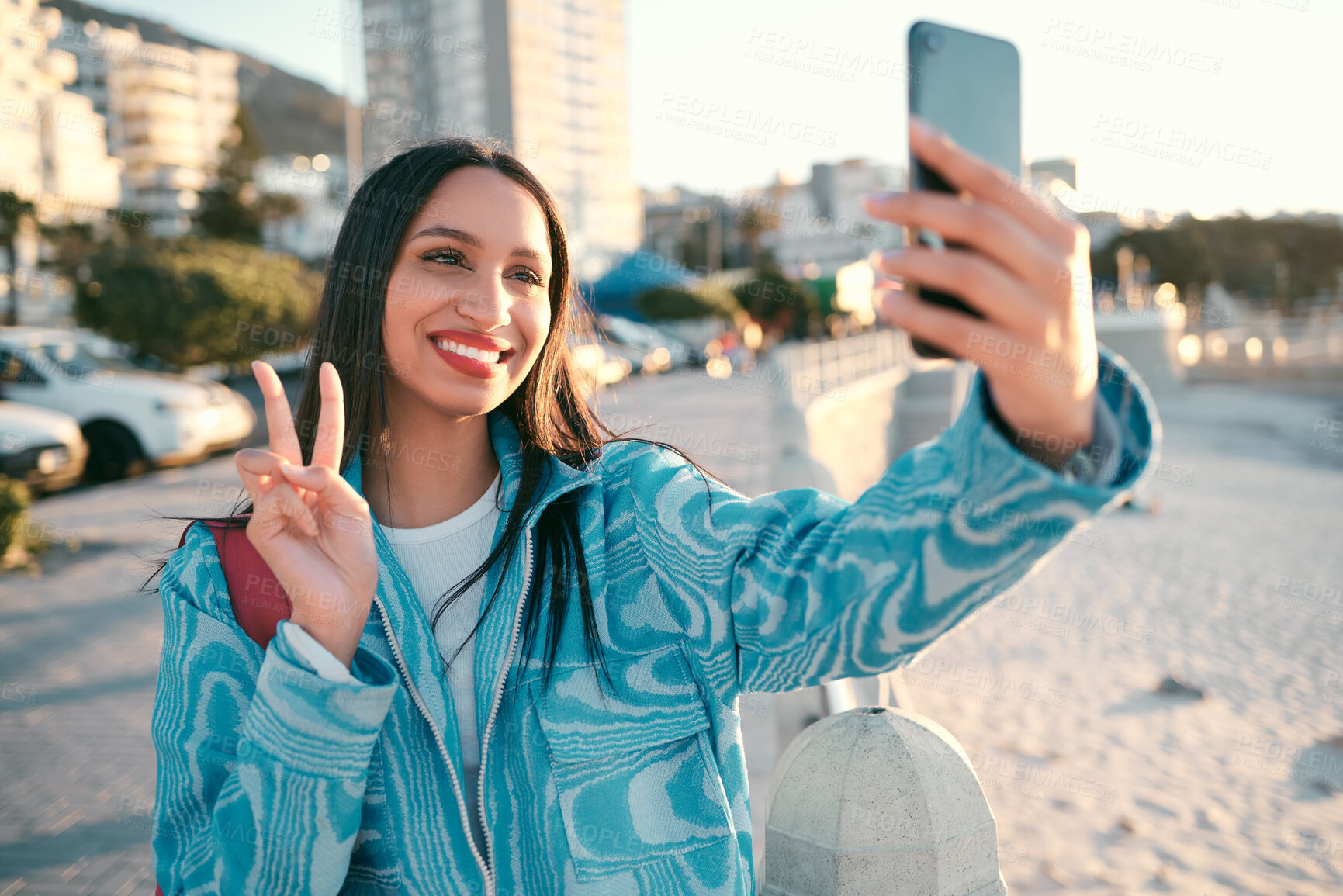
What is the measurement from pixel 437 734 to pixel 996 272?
3.47 feet

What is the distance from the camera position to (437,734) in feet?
4.59

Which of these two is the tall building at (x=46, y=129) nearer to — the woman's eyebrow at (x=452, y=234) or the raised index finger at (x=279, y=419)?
the woman's eyebrow at (x=452, y=234)

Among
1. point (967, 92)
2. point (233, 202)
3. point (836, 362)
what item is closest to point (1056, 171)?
point (967, 92)

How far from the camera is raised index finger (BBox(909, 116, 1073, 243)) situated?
2.49ft

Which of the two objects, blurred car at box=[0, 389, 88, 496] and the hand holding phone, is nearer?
the hand holding phone

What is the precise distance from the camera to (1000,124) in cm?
91

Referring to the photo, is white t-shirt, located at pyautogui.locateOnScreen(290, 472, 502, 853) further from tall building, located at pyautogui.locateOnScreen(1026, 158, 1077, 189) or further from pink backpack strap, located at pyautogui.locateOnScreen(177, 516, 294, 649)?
tall building, located at pyautogui.locateOnScreen(1026, 158, 1077, 189)

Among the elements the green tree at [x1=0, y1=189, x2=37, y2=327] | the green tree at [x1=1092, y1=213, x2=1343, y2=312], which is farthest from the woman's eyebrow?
the green tree at [x1=1092, y1=213, x2=1343, y2=312]

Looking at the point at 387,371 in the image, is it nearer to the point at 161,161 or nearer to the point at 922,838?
the point at 922,838

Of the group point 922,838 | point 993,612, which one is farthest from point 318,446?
point 993,612

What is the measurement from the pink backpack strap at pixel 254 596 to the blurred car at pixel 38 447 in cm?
1001

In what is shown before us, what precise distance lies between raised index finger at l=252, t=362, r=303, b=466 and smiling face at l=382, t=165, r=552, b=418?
32cm

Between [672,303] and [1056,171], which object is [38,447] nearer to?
[1056,171]

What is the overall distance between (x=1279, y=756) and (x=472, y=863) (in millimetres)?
7372
